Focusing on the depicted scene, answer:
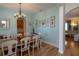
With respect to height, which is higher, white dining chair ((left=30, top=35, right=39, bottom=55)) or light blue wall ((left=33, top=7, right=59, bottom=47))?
light blue wall ((left=33, top=7, right=59, bottom=47))

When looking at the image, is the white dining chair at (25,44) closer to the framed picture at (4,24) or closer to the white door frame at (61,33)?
the framed picture at (4,24)

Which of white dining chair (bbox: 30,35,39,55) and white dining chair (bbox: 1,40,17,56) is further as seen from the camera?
white dining chair (bbox: 30,35,39,55)

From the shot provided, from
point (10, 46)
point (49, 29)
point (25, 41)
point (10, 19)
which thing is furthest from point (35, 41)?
point (10, 19)

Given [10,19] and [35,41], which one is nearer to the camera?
[10,19]

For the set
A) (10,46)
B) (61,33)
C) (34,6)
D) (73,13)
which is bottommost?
(10,46)

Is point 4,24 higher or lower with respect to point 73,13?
lower

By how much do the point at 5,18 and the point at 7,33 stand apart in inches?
10.7

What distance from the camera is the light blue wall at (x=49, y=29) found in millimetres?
1777

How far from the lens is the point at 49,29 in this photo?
181 cm

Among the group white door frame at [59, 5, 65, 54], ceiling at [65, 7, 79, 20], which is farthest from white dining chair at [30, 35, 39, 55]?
ceiling at [65, 7, 79, 20]

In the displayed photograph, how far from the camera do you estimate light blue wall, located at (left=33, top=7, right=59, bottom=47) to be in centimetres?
178

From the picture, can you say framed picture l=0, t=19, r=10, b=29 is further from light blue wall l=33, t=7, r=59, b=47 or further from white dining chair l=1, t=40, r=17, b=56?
light blue wall l=33, t=7, r=59, b=47

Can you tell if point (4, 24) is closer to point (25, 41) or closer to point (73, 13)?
point (25, 41)

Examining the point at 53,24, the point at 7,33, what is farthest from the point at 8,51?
the point at 53,24
